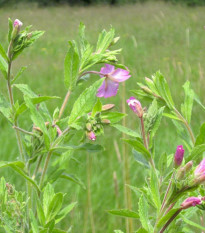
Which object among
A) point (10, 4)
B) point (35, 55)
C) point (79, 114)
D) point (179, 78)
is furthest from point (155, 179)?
point (10, 4)

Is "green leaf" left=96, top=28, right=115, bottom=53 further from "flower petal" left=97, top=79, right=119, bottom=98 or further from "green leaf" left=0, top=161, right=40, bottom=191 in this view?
"green leaf" left=0, top=161, right=40, bottom=191

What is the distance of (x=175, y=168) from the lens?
0.60 m

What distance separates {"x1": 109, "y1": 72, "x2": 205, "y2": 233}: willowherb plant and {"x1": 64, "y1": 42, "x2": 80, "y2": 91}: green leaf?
4.0 inches

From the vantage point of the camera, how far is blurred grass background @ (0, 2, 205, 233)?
1.63 metres

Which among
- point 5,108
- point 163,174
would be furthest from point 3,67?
point 163,174

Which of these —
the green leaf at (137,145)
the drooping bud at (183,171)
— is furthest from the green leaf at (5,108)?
the drooping bud at (183,171)

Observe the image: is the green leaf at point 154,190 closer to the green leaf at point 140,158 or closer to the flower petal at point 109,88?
the green leaf at point 140,158

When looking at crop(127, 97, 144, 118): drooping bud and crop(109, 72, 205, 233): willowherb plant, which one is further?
crop(127, 97, 144, 118): drooping bud

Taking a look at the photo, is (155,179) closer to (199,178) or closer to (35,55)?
(199,178)

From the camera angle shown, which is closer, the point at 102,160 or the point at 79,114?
the point at 79,114

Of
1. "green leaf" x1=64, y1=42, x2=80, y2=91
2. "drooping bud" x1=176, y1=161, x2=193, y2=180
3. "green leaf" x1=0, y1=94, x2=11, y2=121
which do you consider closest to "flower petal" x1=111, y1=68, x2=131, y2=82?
"green leaf" x1=64, y1=42, x2=80, y2=91

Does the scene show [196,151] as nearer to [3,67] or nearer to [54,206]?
[54,206]

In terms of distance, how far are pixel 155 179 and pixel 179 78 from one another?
2747mm

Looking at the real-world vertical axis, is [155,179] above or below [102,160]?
above
